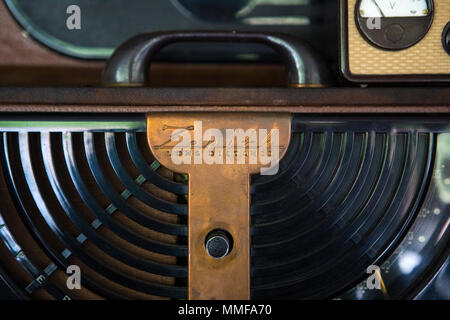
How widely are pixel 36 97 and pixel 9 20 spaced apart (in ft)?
1.21

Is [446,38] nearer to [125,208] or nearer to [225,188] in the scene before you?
[225,188]

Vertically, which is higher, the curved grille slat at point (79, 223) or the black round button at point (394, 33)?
the black round button at point (394, 33)

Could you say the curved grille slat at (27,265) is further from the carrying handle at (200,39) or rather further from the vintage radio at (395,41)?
the vintage radio at (395,41)

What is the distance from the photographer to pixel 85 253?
0.77 meters

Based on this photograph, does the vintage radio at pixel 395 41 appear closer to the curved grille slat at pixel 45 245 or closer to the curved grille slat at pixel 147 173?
the curved grille slat at pixel 147 173

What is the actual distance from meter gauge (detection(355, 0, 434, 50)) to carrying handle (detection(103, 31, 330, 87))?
103mm

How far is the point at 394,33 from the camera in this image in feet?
2.55

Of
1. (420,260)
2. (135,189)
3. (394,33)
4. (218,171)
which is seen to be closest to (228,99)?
(218,171)

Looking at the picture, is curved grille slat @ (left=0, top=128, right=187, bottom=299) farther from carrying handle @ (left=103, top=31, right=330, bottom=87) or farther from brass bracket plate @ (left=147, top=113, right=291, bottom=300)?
carrying handle @ (left=103, top=31, right=330, bottom=87)

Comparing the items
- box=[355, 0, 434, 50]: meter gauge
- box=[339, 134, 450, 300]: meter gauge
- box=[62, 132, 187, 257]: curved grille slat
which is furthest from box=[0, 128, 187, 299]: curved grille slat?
box=[355, 0, 434, 50]: meter gauge

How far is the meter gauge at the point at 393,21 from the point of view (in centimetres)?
77

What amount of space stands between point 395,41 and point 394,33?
2 cm

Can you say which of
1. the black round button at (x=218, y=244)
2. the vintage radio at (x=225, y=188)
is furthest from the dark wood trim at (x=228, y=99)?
the black round button at (x=218, y=244)

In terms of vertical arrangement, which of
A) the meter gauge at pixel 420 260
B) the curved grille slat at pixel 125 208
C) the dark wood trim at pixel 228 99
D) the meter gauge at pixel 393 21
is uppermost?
the meter gauge at pixel 393 21
